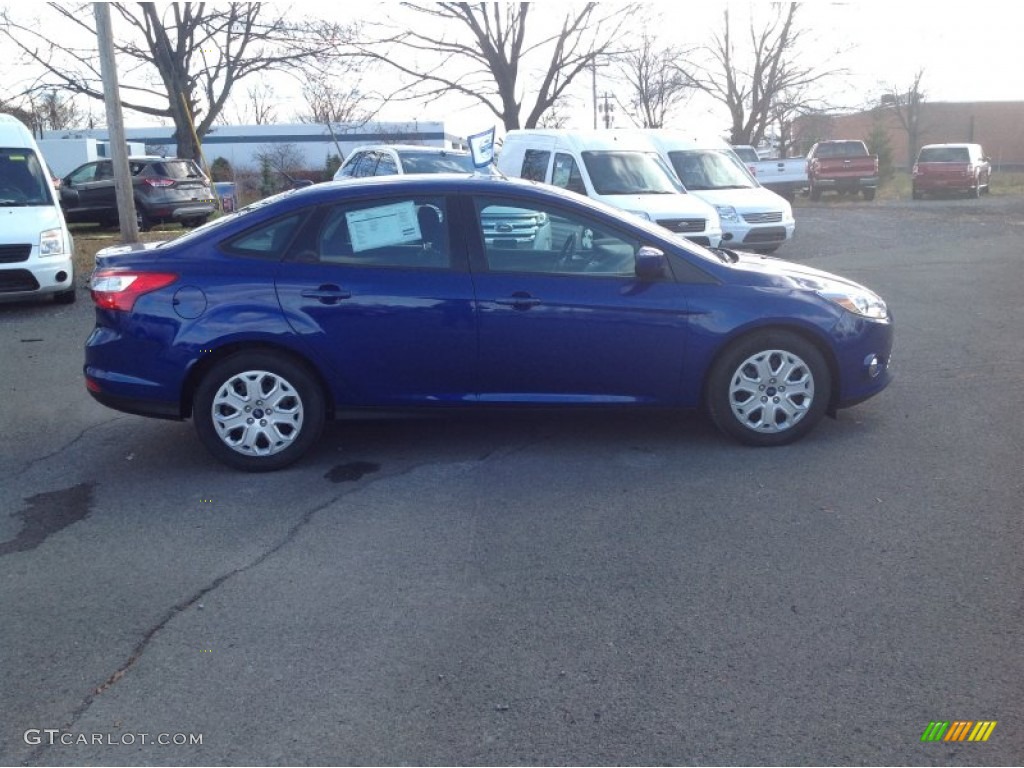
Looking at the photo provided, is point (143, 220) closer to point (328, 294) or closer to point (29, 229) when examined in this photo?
point (29, 229)

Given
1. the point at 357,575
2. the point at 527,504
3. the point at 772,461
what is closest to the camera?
the point at 357,575

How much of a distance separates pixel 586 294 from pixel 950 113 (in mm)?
71427

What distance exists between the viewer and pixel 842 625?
4.20 meters

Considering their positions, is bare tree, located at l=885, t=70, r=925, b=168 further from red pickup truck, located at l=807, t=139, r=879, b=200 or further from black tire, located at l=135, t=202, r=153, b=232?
black tire, located at l=135, t=202, r=153, b=232

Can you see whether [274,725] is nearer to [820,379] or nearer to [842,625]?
[842,625]

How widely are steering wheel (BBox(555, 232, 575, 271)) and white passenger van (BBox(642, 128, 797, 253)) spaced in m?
9.63

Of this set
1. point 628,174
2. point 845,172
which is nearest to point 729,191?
point 628,174

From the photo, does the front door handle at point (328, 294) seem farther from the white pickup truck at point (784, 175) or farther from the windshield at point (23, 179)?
the white pickup truck at point (784, 175)

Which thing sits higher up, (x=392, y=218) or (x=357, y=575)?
(x=392, y=218)

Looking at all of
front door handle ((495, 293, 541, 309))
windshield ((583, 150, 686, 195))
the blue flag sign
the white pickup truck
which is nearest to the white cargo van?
the blue flag sign

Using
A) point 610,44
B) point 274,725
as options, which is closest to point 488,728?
point 274,725

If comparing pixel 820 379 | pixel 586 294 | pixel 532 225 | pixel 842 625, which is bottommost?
pixel 842 625

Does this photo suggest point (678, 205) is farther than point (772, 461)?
Yes

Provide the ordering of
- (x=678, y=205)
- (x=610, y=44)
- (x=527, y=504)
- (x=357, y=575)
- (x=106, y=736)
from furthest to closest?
(x=610, y=44) → (x=678, y=205) → (x=527, y=504) → (x=357, y=575) → (x=106, y=736)
